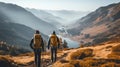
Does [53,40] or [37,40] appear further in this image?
[53,40]

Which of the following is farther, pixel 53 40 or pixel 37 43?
pixel 53 40

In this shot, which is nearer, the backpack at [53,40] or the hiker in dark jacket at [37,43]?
the hiker in dark jacket at [37,43]

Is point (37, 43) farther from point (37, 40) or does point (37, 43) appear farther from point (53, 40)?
point (53, 40)

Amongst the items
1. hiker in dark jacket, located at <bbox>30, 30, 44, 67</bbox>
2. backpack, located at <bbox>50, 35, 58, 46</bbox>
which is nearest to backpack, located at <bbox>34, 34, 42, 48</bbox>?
hiker in dark jacket, located at <bbox>30, 30, 44, 67</bbox>

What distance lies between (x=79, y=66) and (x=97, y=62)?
6.15ft

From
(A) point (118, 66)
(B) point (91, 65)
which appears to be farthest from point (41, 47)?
(A) point (118, 66)

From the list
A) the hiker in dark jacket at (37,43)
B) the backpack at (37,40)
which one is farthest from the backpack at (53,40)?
the backpack at (37,40)

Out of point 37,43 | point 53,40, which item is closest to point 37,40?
point 37,43

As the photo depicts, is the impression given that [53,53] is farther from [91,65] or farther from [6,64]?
[91,65]

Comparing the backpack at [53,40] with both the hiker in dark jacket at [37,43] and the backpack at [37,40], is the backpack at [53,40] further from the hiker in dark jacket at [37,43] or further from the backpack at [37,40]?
the backpack at [37,40]

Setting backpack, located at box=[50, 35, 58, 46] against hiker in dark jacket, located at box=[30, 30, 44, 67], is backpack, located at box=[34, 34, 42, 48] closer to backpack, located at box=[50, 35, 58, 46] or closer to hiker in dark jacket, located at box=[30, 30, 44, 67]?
hiker in dark jacket, located at box=[30, 30, 44, 67]

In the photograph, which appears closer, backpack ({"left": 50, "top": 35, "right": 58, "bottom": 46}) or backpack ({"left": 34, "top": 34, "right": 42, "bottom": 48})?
backpack ({"left": 34, "top": 34, "right": 42, "bottom": 48})

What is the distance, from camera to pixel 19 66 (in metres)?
40.4

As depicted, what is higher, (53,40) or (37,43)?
(53,40)
